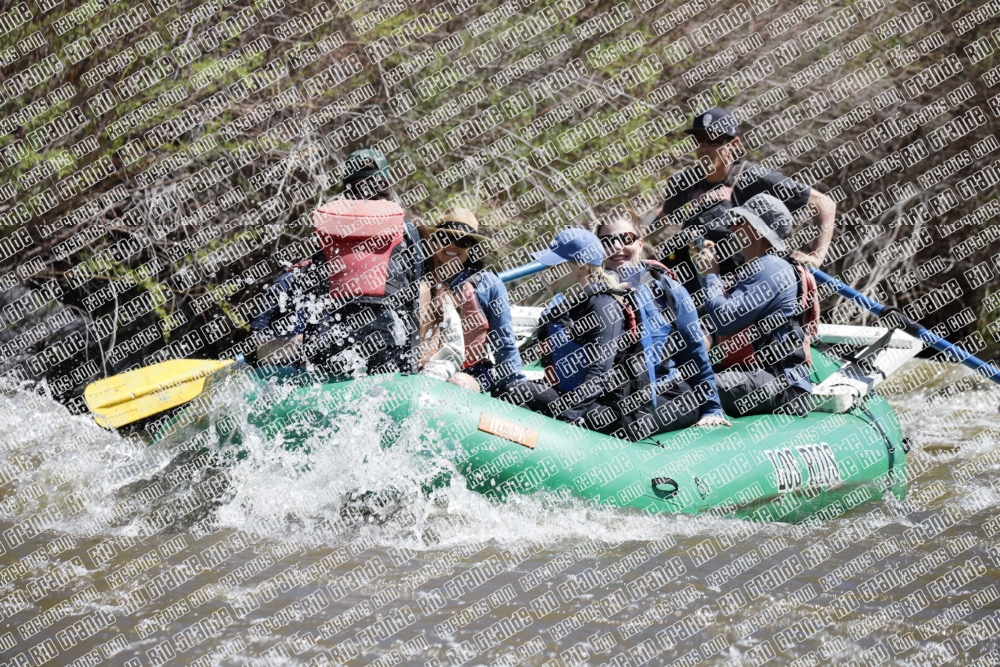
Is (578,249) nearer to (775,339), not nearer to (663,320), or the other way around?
(663,320)

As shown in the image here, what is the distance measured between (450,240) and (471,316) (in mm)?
351

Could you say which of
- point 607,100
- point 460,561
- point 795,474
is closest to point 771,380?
point 795,474

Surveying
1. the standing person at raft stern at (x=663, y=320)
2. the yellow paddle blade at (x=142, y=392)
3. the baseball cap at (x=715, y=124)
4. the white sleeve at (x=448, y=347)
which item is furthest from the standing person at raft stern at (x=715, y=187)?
the yellow paddle blade at (x=142, y=392)

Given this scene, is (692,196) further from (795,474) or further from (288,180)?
(288,180)

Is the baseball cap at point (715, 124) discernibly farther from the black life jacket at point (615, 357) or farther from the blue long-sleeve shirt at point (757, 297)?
the black life jacket at point (615, 357)

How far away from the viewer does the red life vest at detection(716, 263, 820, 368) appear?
→ 16.8 ft

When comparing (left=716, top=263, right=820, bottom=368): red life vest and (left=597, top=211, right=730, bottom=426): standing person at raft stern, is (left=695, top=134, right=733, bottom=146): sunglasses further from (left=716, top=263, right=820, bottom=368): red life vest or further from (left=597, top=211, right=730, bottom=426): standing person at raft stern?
(left=597, top=211, right=730, bottom=426): standing person at raft stern

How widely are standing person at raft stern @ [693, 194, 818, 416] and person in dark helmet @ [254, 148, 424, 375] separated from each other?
1.54 meters

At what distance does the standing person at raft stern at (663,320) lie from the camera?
4.61 m

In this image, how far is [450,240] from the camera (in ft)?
14.8

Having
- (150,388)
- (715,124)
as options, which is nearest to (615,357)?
(715,124)

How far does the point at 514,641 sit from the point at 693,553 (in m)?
1.02

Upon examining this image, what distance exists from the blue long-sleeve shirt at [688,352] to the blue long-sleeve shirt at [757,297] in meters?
0.21

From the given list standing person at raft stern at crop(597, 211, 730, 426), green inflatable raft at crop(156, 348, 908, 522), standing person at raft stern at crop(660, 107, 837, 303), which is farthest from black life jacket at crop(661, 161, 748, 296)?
green inflatable raft at crop(156, 348, 908, 522)
